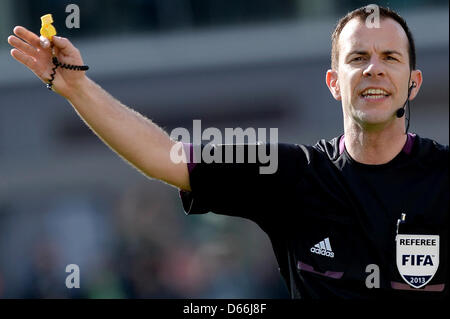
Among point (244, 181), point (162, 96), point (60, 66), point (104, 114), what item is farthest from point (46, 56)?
point (162, 96)

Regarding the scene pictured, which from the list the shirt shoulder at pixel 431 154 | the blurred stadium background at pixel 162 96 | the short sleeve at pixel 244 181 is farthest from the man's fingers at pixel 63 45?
the blurred stadium background at pixel 162 96

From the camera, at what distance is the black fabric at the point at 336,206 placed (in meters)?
3.27

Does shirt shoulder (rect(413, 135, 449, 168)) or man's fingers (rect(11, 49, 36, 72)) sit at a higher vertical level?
man's fingers (rect(11, 49, 36, 72))

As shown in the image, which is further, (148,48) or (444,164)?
(148,48)

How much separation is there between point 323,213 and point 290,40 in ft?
30.7

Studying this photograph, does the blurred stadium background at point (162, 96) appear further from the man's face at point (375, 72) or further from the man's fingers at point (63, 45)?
the man's fingers at point (63, 45)

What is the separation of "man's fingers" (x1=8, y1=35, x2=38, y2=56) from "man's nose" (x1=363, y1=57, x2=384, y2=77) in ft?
3.93

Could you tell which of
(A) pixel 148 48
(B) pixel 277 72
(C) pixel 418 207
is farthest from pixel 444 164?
(A) pixel 148 48

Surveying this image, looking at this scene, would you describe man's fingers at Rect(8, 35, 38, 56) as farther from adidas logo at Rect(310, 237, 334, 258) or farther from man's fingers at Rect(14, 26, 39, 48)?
adidas logo at Rect(310, 237, 334, 258)

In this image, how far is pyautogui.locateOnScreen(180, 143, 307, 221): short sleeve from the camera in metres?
3.38

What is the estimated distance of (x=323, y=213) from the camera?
11.1ft

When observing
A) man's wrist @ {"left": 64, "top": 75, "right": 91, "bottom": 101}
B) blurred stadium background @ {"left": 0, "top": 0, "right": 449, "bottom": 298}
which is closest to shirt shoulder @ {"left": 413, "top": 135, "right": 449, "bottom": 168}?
man's wrist @ {"left": 64, "top": 75, "right": 91, "bottom": 101}
